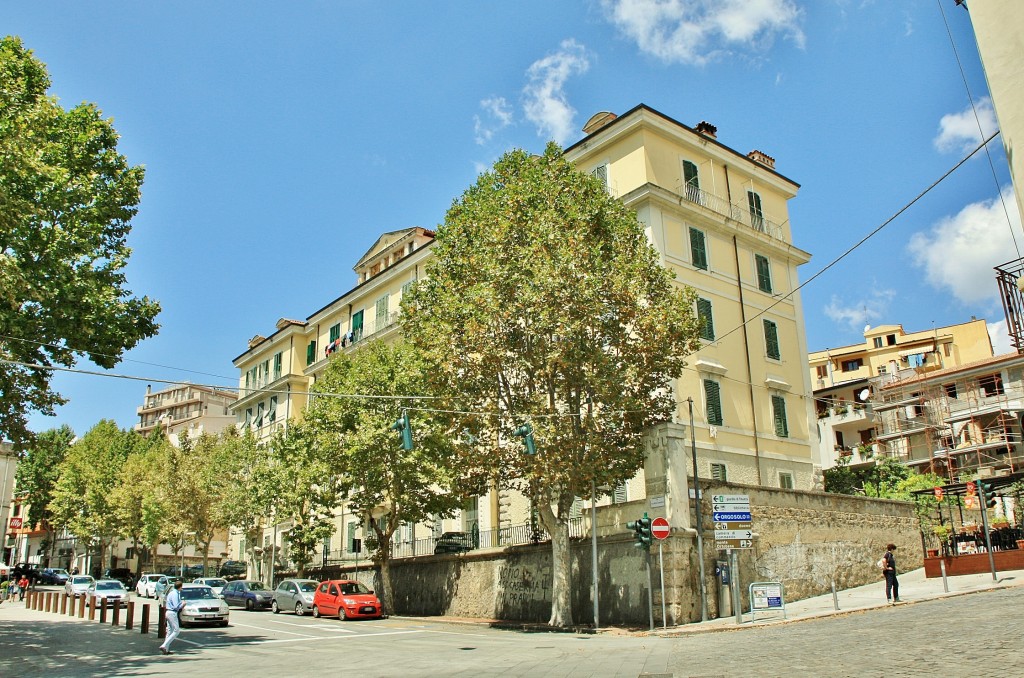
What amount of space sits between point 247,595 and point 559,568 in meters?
18.8

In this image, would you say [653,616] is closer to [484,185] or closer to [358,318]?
[484,185]

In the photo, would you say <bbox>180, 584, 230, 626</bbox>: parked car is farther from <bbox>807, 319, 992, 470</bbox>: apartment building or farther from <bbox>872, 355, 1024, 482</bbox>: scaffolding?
<bbox>872, 355, 1024, 482</bbox>: scaffolding

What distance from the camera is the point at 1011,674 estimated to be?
9.12 metres

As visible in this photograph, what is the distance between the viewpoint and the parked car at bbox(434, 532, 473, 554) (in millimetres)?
31641

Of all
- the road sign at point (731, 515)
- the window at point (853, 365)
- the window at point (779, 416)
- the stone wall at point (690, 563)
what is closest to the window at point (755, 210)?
A: the window at point (779, 416)

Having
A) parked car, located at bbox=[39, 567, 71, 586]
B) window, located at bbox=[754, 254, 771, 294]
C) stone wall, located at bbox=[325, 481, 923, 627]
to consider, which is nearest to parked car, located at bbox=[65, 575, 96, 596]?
parked car, located at bbox=[39, 567, 71, 586]

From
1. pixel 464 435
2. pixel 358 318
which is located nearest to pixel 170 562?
pixel 358 318

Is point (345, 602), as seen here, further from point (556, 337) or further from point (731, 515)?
point (731, 515)

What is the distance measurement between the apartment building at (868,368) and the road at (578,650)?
99.8 ft

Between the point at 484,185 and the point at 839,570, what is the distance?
17213 mm

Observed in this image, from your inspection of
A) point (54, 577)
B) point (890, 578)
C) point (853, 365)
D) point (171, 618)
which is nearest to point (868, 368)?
point (853, 365)

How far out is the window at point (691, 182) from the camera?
30.7 metres

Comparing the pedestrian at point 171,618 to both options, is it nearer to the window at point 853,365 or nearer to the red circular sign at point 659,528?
the red circular sign at point 659,528

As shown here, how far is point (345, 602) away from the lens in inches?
1130
